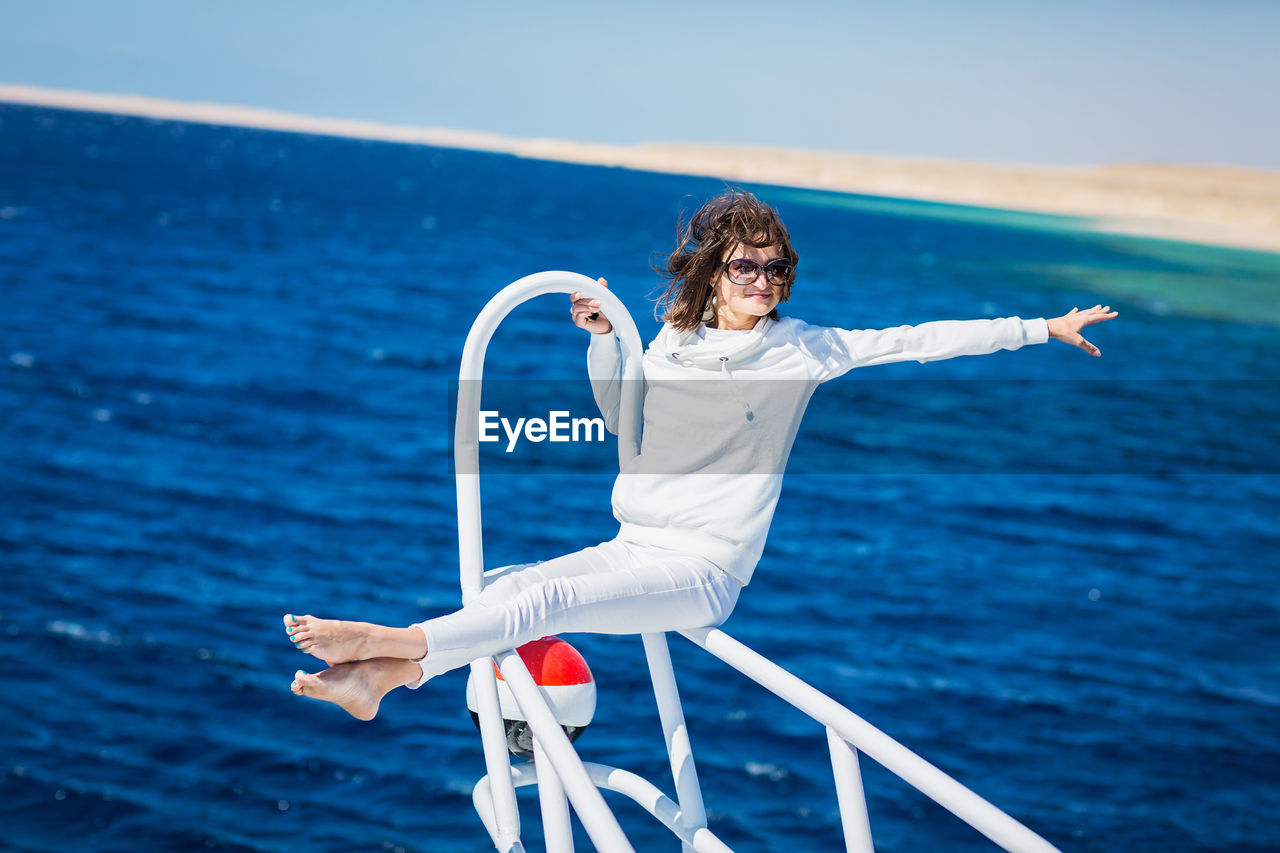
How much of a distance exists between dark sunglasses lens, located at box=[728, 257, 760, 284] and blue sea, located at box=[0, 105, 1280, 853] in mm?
364

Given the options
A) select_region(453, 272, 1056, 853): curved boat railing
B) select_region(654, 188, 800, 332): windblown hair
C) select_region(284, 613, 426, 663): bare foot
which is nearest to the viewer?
select_region(453, 272, 1056, 853): curved boat railing

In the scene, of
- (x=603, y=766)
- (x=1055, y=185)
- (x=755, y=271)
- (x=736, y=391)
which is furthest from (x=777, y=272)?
(x=1055, y=185)

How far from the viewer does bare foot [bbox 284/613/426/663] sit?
2787mm

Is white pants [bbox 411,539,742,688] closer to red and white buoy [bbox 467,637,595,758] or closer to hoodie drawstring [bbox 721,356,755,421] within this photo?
red and white buoy [bbox 467,637,595,758]

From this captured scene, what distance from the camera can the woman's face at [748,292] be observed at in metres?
3.55

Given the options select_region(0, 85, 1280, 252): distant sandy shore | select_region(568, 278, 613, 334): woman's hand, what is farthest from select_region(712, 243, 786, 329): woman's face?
select_region(0, 85, 1280, 252): distant sandy shore

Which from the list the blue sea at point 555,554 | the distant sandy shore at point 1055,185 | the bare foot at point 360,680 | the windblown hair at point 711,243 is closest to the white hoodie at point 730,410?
the windblown hair at point 711,243

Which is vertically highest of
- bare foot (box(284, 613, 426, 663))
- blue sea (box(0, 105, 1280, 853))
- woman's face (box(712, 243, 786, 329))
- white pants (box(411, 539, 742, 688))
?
woman's face (box(712, 243, 786, 329))

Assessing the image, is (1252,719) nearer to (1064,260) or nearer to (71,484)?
(71,484)

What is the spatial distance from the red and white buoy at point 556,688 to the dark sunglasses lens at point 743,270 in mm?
1264

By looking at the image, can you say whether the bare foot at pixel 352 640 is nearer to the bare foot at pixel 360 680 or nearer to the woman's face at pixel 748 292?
the bare foot at pixel 360 680

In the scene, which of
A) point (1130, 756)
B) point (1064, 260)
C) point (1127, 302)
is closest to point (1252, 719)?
point (1130, 756)

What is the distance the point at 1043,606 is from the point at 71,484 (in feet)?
55.6

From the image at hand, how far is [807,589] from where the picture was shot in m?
17.8
